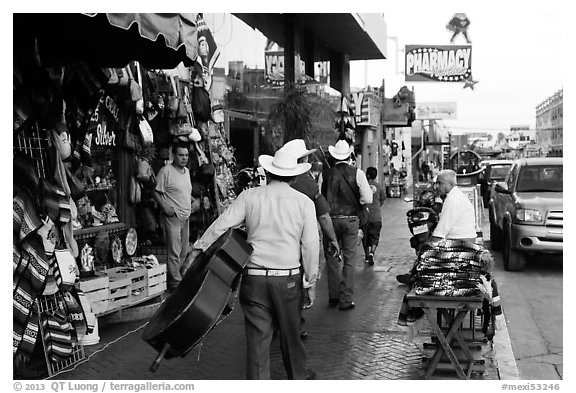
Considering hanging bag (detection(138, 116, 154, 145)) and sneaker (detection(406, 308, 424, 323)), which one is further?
hanging bag (detection(138, 116, 154, 145))

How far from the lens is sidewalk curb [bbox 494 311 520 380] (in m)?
6.29

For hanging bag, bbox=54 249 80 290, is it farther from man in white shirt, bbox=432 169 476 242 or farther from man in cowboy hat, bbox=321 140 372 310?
man in white shirt, bbox=432 169 476 242

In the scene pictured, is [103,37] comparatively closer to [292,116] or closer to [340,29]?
[292,116]

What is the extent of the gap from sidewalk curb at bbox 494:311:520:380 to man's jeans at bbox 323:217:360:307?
1787 millimetres

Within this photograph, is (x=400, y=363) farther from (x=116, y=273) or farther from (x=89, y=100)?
(x=89, y=100)

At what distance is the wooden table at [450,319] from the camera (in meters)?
5.64

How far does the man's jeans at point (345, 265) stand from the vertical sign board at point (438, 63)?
22947 millimetres

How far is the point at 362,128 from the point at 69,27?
22340 mm

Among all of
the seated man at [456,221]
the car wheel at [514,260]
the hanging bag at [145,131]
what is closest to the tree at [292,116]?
the car wheel at [514,260]

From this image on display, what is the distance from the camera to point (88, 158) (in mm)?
8242

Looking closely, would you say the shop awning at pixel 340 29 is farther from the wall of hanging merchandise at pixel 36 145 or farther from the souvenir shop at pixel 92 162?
the wall of hanging merchandise at pixel 36 145

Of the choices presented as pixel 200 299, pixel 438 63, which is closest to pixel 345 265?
pixel 200 299

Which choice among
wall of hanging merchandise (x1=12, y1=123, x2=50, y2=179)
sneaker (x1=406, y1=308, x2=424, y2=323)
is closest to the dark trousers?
sneaker (x1=406, y1=308, x2=424, y2=323)
